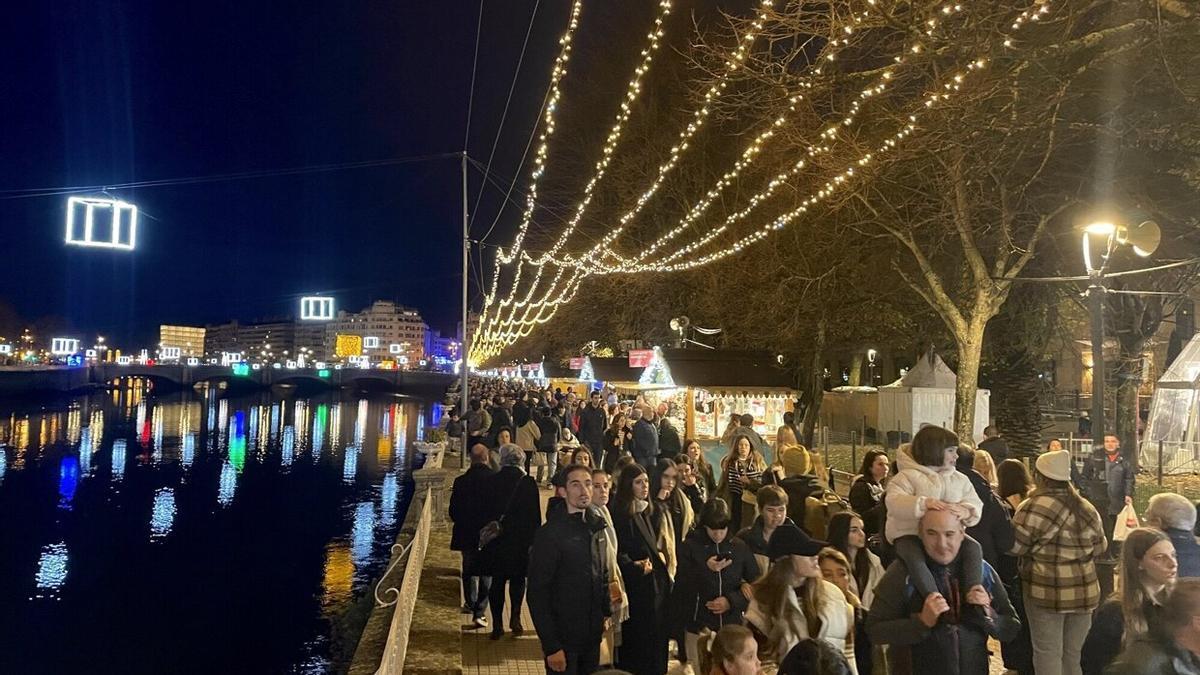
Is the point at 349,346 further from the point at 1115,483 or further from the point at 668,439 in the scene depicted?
the point at 1115,483

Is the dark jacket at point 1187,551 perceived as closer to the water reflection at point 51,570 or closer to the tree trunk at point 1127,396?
the tree trunk at point 1127,396

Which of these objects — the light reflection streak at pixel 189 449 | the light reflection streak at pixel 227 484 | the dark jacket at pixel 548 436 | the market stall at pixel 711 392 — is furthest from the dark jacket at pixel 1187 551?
the light reflection streak at pixel 189 449

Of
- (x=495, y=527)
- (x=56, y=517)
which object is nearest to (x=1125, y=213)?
(x=495, y=527)

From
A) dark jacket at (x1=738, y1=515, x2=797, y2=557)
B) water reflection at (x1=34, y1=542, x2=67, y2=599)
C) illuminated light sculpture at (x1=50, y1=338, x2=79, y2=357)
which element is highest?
illuminated light sculpture at (x1=50, y1=338, x2=79, y2=357)

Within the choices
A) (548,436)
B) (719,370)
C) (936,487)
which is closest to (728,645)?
(936,487)

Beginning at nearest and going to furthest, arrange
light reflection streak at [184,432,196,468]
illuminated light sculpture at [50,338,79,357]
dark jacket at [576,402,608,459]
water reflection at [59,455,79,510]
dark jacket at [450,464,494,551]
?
1. dark jacket at [450,464,494,551]
2. dark jacket at [576,402,608,459]
3. water reflection at [59,455,79,510]
4. light reflection streak at [184,432,196,468]
5. illuminated light sculpture at [50,338,79,357]

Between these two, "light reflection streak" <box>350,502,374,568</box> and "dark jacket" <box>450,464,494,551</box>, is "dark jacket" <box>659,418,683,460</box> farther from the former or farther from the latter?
"light reflection streak" <box>350,502,374,568</box>

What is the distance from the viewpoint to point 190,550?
2036 cm

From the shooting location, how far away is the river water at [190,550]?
13.6 metres

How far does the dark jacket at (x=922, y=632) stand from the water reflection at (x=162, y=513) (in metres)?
22.3

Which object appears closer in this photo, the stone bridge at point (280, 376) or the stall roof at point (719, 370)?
the stall roof at point (719, 370)

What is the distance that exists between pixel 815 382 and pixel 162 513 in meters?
19.6

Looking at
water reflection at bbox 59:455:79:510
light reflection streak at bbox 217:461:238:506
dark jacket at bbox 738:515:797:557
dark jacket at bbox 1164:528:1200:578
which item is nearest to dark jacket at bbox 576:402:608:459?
dark jacket at bbox 738:515:797:557

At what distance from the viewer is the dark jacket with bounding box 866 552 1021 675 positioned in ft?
11.4
